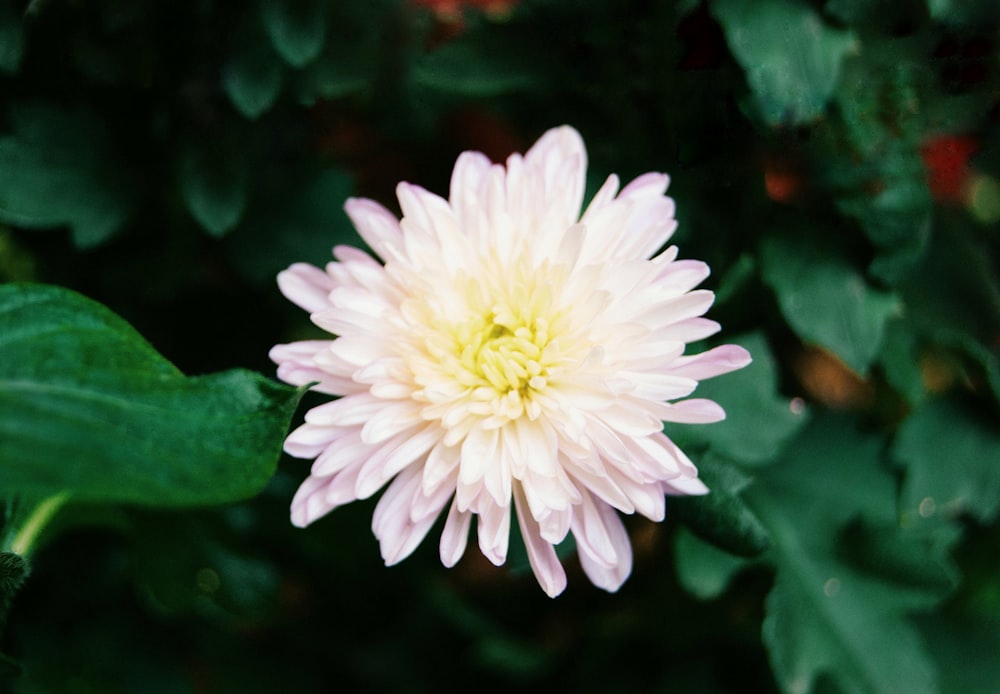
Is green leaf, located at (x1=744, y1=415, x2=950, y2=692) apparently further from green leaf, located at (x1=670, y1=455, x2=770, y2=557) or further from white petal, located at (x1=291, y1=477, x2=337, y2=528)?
white petal, located at (x1=291, y1=477, x2=337, y2=528)

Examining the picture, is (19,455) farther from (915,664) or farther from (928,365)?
(928,365)

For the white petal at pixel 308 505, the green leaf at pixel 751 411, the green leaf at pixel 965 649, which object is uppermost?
the white petal at pixel 308 505

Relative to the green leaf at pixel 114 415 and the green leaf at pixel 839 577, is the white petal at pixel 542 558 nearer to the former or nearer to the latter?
the green leaf at pixel 114 415

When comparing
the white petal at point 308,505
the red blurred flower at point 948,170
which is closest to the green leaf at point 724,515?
the white petal at point 308,505


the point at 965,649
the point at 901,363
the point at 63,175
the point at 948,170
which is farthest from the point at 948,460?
the point at 63,175

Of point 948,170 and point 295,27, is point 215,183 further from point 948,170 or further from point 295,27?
point 948,170

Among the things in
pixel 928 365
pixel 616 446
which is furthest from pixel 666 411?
pixel 928 365

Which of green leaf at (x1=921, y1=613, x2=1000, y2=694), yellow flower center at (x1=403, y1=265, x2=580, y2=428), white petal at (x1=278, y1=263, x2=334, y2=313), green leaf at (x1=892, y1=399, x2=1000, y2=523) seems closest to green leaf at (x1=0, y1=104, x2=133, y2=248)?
white petal at (x1=278, y1=263, x2=334, y2=313)
